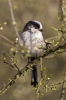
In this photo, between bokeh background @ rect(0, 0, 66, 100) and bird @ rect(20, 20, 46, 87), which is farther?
bokeh background @ rect(0, 0, 66, 100)

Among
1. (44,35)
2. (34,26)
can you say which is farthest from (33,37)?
(44,35)

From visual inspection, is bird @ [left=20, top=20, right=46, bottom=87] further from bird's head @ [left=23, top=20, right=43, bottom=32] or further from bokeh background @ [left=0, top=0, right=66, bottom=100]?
bokeh background @ [left=0, top=0, right=66, bottom=100]

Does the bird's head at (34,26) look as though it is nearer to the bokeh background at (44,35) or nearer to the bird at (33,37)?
the bird at (33,37)

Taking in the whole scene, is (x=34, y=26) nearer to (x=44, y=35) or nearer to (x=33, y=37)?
(x=33, y=37)

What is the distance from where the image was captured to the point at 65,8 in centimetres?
258

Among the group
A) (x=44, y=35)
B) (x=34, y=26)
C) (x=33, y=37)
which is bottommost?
(x=33, y=37)

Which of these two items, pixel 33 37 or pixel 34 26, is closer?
pixel 33 37

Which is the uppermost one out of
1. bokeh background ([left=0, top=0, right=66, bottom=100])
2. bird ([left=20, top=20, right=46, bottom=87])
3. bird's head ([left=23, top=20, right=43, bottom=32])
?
bokeh background ([left=0, top=0, right=66, bottom=100])

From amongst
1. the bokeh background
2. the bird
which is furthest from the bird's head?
the bokeh background

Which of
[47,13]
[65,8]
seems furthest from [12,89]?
[65,8]

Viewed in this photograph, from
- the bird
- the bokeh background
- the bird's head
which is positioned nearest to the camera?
the bird

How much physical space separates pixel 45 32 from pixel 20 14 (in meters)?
0.49

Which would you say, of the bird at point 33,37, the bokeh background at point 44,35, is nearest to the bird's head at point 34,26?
the bird at point 33,37

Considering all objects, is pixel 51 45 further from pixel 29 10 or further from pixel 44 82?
pixel 29 10
